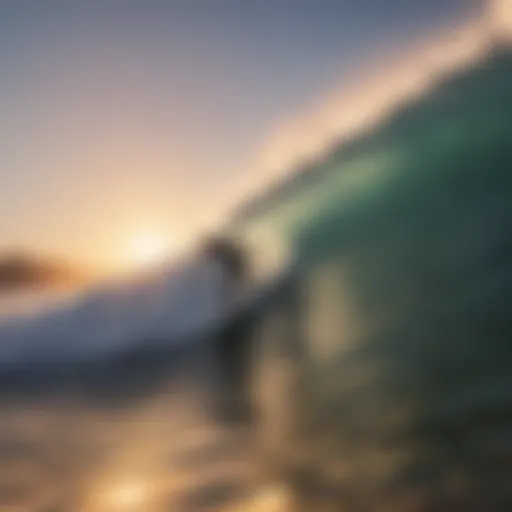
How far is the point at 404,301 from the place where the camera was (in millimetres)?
1390

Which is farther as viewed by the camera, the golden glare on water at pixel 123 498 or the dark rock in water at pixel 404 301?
the dark rock in water at pixel 404 301

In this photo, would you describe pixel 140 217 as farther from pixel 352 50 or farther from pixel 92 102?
pixel 352 50

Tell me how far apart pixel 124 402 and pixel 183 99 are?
469 millimetres

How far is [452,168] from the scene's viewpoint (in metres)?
1.48

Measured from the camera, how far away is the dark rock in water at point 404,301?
36.2 inches

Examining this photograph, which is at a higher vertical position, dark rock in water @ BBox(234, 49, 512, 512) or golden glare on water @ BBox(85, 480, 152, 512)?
dark rock in water @ BBox(234, 49, 512, 512)

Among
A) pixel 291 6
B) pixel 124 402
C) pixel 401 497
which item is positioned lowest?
pixel 401 497

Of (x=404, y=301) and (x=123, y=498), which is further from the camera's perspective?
(x=404, y=301)

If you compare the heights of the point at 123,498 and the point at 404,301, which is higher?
the point at 404,301

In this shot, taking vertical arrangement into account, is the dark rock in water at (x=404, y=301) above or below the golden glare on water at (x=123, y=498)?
above

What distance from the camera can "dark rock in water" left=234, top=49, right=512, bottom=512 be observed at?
0.92 m

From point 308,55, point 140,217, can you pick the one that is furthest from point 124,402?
point 308,55

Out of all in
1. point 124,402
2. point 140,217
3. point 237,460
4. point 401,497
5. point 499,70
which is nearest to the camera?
point 401,497

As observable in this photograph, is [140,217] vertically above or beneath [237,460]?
above
